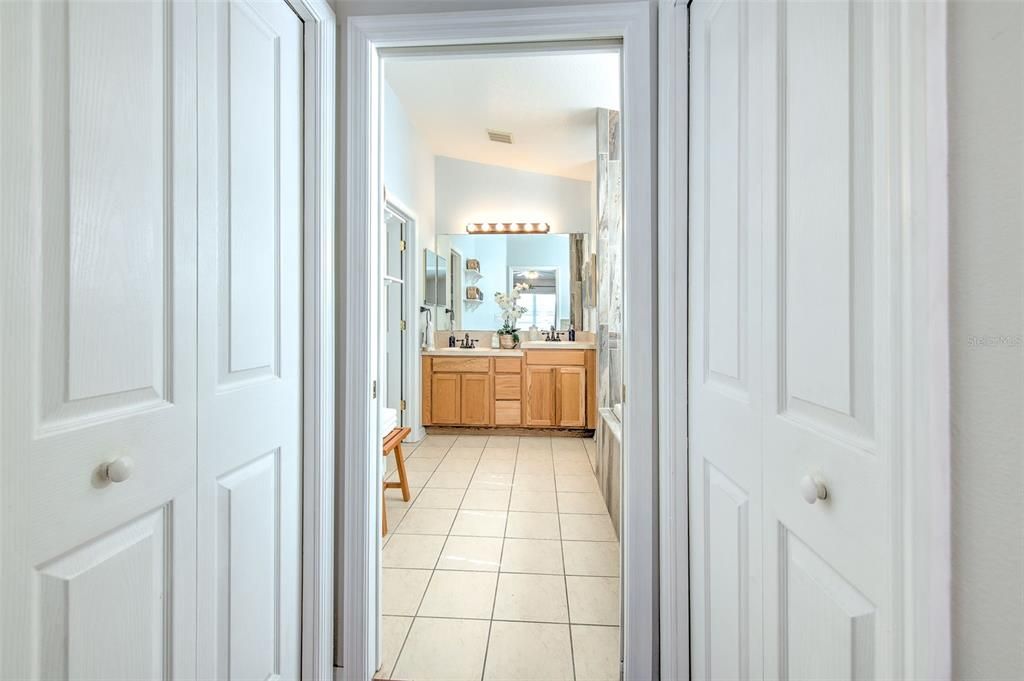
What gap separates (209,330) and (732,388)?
1.09 meters

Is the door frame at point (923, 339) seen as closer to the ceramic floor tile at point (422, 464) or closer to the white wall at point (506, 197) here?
the ceramic floor tile at point (422, 464)

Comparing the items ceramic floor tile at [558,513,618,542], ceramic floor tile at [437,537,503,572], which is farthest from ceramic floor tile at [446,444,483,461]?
ceramic floor tile at [437,537,503,572]

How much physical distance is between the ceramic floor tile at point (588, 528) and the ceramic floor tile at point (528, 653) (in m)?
0.77

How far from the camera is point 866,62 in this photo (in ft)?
1.89

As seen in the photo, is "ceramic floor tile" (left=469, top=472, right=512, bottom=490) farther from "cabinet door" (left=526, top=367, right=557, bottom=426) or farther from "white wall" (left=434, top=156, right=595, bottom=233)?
"white wall" (left=434, top=156, right=595, bottom=233)

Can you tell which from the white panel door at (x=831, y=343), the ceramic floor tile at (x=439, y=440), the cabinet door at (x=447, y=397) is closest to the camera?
the white panel door at (x=831, y=343)

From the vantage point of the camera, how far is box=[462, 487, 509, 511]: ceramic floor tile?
9.50ft

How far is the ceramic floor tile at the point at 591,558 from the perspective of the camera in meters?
2.16

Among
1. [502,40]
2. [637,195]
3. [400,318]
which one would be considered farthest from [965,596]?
[400,318]

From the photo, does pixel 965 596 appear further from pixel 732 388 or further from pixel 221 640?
pixel 221 640

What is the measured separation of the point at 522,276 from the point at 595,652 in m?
3.93

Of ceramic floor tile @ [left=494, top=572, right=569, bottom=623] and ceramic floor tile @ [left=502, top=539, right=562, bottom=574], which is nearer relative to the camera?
ceramic floor tile @ [left=494, top=572, right=569, bottom=623]

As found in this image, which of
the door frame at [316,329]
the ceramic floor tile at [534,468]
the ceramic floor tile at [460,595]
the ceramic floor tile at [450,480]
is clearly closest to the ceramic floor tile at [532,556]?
the ceramic floor tile at [460,595]

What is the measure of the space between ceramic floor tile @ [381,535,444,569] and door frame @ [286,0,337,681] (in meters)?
0.85
